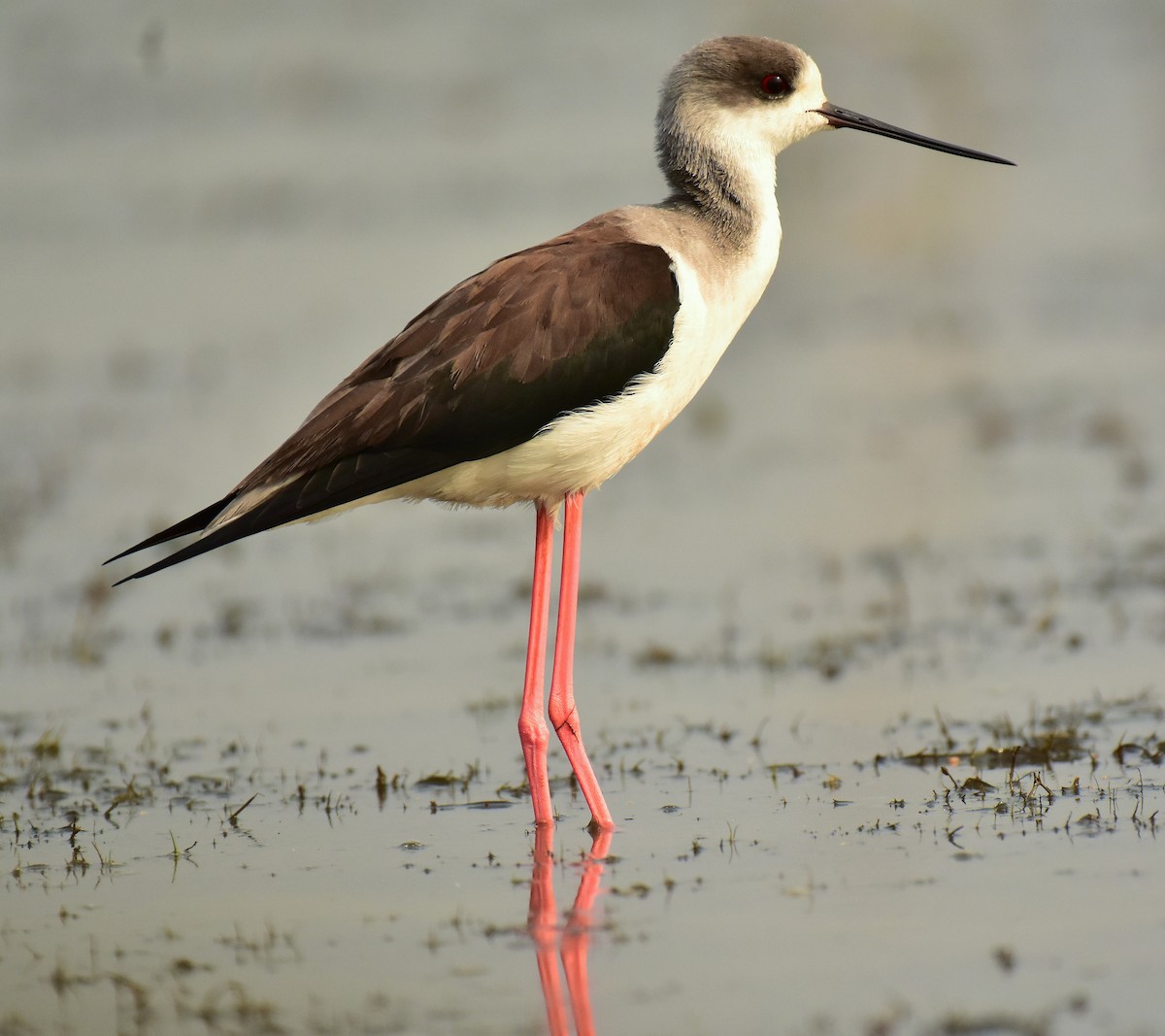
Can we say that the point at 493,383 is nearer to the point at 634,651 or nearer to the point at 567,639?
the point at 567,639

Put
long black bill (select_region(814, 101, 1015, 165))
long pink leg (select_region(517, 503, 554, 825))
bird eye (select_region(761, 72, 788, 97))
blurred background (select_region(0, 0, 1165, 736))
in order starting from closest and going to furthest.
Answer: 1. long pink leg (select_region(517, 503, 554, 825))
2. bird eye (select_region(761, 72, 788, 97))
3. long black bill (select_region(814, 101, 1015, 165))
4. blurred background (select_region(0, 0, 1165, 736))

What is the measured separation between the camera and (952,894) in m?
4.75

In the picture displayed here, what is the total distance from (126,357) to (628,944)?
410 inches

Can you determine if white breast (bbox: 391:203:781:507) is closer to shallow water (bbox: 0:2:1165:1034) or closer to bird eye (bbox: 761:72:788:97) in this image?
bird eye (bbox: 761:72:788:97)

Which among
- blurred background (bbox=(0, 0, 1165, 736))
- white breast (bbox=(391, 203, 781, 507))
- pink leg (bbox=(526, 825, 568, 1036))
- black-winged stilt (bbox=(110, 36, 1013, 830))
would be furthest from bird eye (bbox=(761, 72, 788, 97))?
pink leg (bbox=(526, 825, 568, 1036))

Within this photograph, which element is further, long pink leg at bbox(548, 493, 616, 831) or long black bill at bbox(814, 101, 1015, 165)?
long black bill at bbox(814, 101, 1015, 165)

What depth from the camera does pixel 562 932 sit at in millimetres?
4711

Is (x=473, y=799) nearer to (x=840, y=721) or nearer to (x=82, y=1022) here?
(x=840, y=721)

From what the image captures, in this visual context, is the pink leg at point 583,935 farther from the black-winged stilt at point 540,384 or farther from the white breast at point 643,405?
the white breast at point 643,405

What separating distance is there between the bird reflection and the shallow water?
19 mm

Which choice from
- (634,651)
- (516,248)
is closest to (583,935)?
(634,651)

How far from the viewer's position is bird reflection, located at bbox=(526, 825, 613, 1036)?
13.8 feet

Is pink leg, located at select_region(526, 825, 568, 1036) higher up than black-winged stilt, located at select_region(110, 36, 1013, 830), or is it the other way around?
black-winged stilt, located at select_region(110, 36, 1013, 830)

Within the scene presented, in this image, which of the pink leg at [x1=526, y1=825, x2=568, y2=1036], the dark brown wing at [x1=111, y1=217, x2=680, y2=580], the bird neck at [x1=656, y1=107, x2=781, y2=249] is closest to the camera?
the pink leg at [x1=526, y1=825, x2=568, y2=1036]
